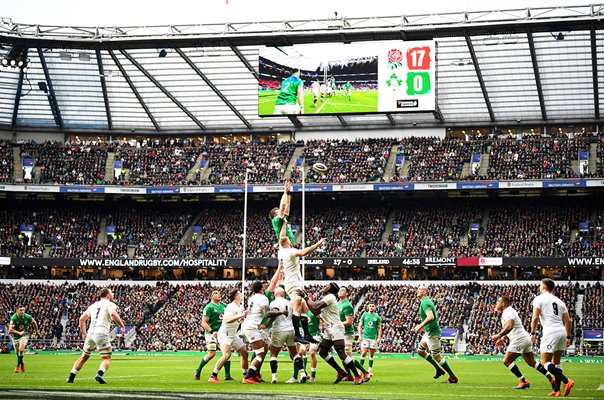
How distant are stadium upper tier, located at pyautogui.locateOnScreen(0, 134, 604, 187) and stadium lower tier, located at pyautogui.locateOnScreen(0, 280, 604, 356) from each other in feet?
28.8

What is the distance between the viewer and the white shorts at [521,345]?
19.5 metres

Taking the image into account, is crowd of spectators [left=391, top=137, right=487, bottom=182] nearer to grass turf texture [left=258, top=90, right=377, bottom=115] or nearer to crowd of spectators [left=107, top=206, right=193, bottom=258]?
grass turf texture [left=258, top=90, right=377, bottom=115]

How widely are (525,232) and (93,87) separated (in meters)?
35.9

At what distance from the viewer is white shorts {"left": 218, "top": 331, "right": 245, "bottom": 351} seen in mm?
20812

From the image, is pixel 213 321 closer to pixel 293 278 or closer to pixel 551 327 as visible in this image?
pixel 293 278

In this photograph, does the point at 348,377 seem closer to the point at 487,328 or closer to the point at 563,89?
the point at 487,328

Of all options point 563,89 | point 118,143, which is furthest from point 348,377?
point 118,143

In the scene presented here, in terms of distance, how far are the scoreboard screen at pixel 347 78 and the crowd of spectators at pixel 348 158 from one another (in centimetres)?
738

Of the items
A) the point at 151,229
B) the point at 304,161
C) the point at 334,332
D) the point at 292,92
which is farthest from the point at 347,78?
the point at 334,332

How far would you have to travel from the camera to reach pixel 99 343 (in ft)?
63.2

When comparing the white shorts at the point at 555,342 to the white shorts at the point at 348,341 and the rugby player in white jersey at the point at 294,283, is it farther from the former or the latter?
the white shorts at the point at 348,341

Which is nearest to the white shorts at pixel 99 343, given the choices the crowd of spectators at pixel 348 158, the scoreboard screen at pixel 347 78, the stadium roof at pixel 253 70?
the stadium roof at pixel 253 70

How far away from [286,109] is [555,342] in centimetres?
4606

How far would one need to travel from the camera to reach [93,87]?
2667 inches
